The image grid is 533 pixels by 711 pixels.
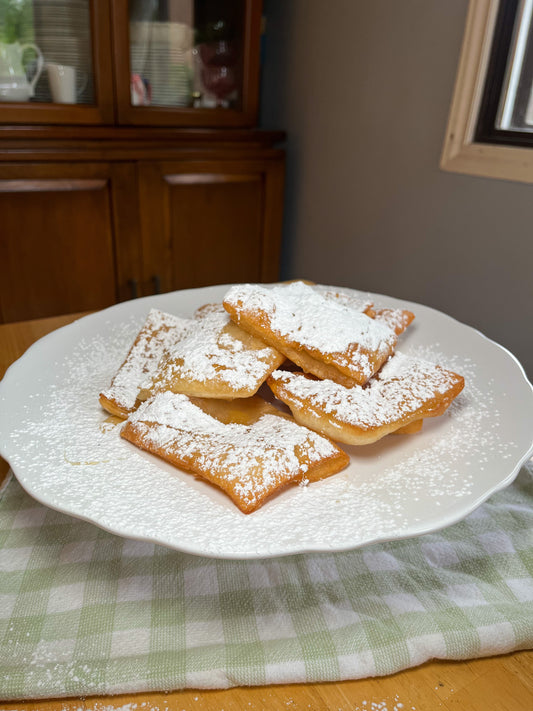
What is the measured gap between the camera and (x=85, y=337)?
2.63 feet

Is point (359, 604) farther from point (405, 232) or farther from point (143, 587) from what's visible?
point (405, 232)

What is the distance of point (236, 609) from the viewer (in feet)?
1.78

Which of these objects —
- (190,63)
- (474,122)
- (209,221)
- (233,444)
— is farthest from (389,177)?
(233,444)

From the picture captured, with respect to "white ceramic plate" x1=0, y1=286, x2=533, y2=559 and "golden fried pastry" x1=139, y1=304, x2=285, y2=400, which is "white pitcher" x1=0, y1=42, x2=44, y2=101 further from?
"golden fried pastry" x1=139, y1=304, x2=285, y2=400

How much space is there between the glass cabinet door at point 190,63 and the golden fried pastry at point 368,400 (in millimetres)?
1217

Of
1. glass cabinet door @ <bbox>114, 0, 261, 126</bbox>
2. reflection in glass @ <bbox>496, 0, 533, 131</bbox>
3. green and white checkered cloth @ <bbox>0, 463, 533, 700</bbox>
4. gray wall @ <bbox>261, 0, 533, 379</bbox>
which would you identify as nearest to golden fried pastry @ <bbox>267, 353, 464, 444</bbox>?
green and white checkered cloth @ <bbox>0, 463, 533, 700</bbox>

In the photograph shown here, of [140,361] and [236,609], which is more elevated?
[140,361]

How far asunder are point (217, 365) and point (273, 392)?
0.24 feet

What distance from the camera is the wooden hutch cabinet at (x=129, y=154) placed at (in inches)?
56.7

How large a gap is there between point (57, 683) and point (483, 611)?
40 centimetres

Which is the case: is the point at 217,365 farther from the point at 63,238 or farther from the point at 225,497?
the point at 63,238

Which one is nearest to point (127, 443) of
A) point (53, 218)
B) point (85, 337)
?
point (85, 337)

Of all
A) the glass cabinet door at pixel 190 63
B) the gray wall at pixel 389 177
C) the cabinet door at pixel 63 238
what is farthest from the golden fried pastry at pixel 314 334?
the glass cabinet door at pixel 190 63

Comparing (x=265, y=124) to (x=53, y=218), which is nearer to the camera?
(x=53, y=218)
